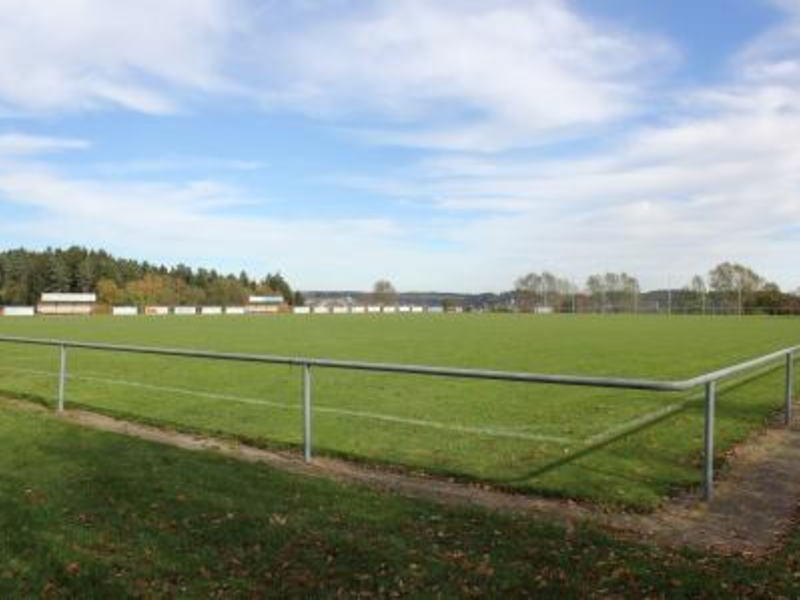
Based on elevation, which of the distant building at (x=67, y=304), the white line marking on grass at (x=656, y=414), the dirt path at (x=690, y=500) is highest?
the distant building at (x=67, y=304)

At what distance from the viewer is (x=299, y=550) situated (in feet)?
18.8

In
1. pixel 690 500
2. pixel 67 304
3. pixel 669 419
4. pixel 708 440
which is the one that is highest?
pixel 67 304

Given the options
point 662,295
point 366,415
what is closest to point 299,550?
point 366,415

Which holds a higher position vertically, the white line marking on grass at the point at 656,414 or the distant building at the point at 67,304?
the distant building at the point at 67,304

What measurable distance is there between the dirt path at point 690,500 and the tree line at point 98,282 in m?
126

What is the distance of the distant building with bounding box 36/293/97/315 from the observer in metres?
104

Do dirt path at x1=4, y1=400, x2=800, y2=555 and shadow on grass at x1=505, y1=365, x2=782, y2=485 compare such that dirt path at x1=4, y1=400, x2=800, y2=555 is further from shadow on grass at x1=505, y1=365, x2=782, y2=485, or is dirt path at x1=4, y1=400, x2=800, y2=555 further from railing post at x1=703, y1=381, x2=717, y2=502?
shadow on grass at x1=505, y1=365, x2=782, y2=485

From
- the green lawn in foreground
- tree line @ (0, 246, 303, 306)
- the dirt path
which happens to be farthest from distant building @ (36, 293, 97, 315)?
the green lawn in foreground

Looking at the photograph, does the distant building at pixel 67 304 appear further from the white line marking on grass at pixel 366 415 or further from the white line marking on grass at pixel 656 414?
the white line marking on grass at pixel 656 414

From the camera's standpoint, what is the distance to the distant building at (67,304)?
4098 inches

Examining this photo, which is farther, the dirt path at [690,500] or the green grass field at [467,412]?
the green grass field at [467,412]

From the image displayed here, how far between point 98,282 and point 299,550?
141237 mm

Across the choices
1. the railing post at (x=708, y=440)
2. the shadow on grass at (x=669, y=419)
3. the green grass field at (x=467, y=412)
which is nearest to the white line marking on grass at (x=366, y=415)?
the green grass field at (x=467, y=412)

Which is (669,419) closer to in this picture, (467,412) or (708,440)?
(467,412)
